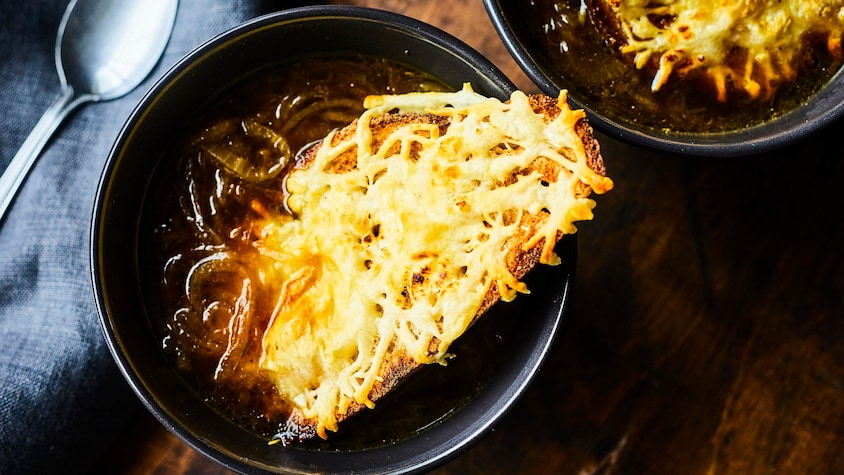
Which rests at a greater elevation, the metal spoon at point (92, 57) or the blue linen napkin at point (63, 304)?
the metal spoon at point (92, 57)

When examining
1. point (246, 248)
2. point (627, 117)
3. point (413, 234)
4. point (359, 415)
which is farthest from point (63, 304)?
point (627, 117)

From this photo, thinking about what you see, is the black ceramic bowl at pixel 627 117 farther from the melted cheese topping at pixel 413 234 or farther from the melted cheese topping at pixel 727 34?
the melted cheese topping at pixel 413 234

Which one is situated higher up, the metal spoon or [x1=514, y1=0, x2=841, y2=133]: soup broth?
[x1=514, y1=0, x2=841, y2=133]: soup broth

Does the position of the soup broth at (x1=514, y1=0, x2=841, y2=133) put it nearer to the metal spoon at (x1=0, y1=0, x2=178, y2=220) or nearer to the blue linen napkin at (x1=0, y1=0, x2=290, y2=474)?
the blue linen napkin at (x1=0, y1=0, x2=290, y2=474)

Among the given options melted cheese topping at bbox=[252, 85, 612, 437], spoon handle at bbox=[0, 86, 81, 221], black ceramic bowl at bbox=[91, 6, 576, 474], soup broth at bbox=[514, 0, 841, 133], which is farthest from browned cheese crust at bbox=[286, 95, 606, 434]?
spoon handle at bbox=[0, 86, 81, 221]

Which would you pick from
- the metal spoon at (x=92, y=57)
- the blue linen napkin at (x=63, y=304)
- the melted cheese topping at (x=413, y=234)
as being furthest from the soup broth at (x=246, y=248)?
the metal spoon at (x=92, y=57)

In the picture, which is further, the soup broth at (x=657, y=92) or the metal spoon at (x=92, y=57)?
the metal spoon at (x=92, y=57)

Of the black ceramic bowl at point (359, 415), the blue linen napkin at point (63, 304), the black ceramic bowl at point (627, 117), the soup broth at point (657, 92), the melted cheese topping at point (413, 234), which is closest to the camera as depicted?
the melted cheese topping at point (413, 234)

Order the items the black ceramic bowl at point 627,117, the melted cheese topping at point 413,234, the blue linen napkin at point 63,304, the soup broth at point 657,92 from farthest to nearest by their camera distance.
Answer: the blue linen napkin at point 63,304 → the soup broth at point 657,92 → the black ceramic bowl at point 627,117 → the melted cheese topping at point 413,234
